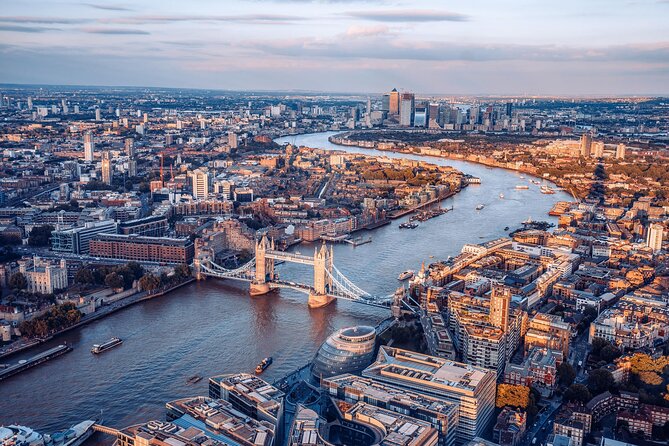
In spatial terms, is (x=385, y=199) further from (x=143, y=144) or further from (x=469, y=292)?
(x=143, y=144)

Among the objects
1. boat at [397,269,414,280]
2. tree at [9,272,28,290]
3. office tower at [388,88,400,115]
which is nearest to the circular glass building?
boat at [397,269,414,280]

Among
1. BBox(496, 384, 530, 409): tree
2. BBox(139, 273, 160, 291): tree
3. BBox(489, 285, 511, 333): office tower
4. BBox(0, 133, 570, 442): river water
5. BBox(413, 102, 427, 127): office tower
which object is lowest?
BBox(0, 133, 570, 442): river water

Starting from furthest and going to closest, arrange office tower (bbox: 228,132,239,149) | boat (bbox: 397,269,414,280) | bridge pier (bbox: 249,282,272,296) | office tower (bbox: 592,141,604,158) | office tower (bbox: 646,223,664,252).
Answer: office tower (bbox: 228,132,239,149)
office tower (bbox: 592,141,604,158)
office tower (bbox: 646,223,664,252)
boat (bbox: 397,269,414,280)
bridge pier (bbox: 249,282,272,296)

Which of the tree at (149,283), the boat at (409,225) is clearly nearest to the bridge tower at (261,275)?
the tree at (149,283)

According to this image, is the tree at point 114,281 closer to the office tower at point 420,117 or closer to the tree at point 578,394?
the tree at point 578,394

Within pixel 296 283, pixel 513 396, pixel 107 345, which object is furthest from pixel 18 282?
pixel 513 396

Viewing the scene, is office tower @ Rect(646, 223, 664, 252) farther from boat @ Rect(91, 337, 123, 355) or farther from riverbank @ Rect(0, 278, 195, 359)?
boat @ Rect(91, 337, 123, 355)
